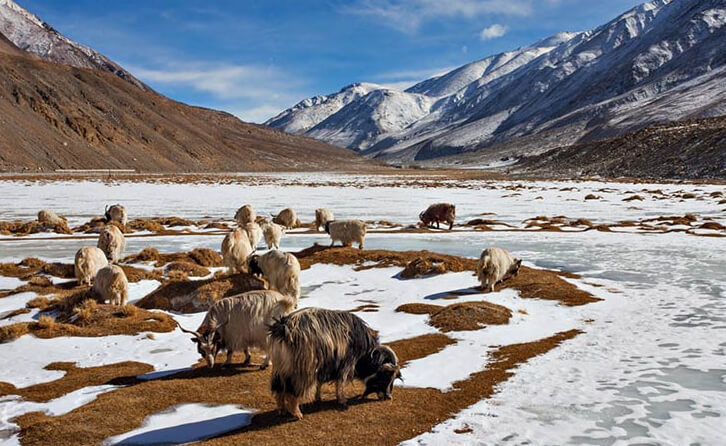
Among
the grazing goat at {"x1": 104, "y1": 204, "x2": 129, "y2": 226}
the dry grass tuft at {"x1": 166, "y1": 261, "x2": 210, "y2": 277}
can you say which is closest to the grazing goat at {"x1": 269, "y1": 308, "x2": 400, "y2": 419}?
the dry grass tuft at {"x1": 166, "y1": 261, "x2": 210, "y2": 277}

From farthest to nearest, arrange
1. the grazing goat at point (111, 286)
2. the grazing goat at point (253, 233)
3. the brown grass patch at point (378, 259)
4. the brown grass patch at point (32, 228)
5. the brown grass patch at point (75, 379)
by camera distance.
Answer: the brown grass patch at point (32, 228) < the grazing goat at point (253, 233) < the brown grass patch at point (378, 259) < the grazing goat at point (111, 286) < the brown grass patch at point (75, 379)

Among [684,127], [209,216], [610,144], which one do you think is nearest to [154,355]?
[209,216]

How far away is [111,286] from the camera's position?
12195mm

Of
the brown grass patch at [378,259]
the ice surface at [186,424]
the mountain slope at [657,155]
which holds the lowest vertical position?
the ice surface at [186,424]

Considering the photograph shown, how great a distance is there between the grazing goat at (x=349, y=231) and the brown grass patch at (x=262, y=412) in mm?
11529

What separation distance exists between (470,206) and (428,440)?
37.9 metres

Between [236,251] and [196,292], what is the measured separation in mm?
1956

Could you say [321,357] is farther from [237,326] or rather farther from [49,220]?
[49,220]

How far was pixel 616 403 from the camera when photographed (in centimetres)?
702

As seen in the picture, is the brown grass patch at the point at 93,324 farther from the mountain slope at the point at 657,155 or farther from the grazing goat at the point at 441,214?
the mountain slope at the point at 657,155

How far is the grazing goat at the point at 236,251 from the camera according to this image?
14.2 m

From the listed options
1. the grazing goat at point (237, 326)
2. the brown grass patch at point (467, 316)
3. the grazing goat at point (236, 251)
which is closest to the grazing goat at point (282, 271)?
the grazing goat at point (236, 251)

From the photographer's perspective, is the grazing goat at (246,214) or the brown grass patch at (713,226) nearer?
the grazing goat at (246,214)

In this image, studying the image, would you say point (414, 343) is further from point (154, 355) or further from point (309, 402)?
point (154, 355)
